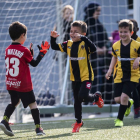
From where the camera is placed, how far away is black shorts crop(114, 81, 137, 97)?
475 centimetres

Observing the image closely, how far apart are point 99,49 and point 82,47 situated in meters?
3.08

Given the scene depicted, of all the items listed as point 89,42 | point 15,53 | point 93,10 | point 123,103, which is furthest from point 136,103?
point 93,10

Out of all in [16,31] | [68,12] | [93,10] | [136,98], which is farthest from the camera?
[93,10]

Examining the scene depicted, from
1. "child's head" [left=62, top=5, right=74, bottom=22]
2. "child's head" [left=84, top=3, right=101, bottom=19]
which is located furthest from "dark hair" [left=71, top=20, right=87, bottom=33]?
"child's head" [left=84, top=3, right=101, bottom=19]

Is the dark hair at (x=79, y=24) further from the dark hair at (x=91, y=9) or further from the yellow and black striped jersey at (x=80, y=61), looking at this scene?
the dark hair at (x=91, y=9)

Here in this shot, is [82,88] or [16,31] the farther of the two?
[82,88]

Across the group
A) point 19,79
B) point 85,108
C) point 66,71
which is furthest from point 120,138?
point 66,71


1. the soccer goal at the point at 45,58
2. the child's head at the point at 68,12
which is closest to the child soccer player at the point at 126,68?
the soccer goal at the point at 45,58

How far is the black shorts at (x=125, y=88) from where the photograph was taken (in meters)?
4.75

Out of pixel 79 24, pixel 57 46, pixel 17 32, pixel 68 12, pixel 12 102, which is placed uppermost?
pixel 68 12

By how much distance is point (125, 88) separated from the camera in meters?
4.77

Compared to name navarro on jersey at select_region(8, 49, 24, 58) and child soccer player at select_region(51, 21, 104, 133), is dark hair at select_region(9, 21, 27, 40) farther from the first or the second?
child soccer player at select_region(51, 21, 104, 133)

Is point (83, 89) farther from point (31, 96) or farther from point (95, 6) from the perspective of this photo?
point (95, 6)

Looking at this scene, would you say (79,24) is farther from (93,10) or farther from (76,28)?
(93,10)
